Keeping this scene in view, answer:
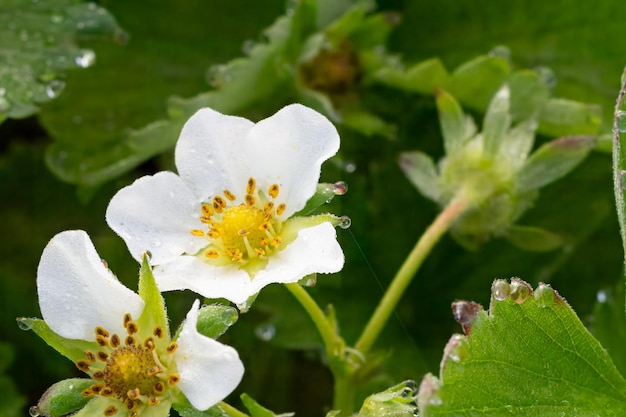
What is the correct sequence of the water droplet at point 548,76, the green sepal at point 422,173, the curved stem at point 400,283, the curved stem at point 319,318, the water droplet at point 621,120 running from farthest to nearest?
1. the water droplet at point 548,76
2. the green sepal at point 422,173
3. the curved stem at point 400,283
4. the curved stem at point 319,318
5. the water droplet at point 621,120

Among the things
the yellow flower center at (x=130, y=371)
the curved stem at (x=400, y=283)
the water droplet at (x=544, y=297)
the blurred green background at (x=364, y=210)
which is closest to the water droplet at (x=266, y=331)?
the blurred green background at (x=364, y=210)

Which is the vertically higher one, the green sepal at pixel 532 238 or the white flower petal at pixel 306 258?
the white flower petal at pixel 306 258

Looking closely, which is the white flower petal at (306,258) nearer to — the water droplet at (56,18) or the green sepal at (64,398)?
the green sepal at (64,398)

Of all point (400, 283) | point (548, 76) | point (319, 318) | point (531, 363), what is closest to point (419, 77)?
Result: point (548, 76)

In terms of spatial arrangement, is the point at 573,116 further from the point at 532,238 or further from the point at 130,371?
the point at 130,371

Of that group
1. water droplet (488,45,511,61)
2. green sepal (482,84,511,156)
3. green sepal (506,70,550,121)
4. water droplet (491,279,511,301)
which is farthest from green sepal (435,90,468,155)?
water droplet (491,279,511,301)

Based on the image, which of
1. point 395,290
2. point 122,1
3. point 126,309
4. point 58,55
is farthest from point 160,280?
point 122,1

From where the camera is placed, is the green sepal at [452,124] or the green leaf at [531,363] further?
the green sepal at [452,124]
